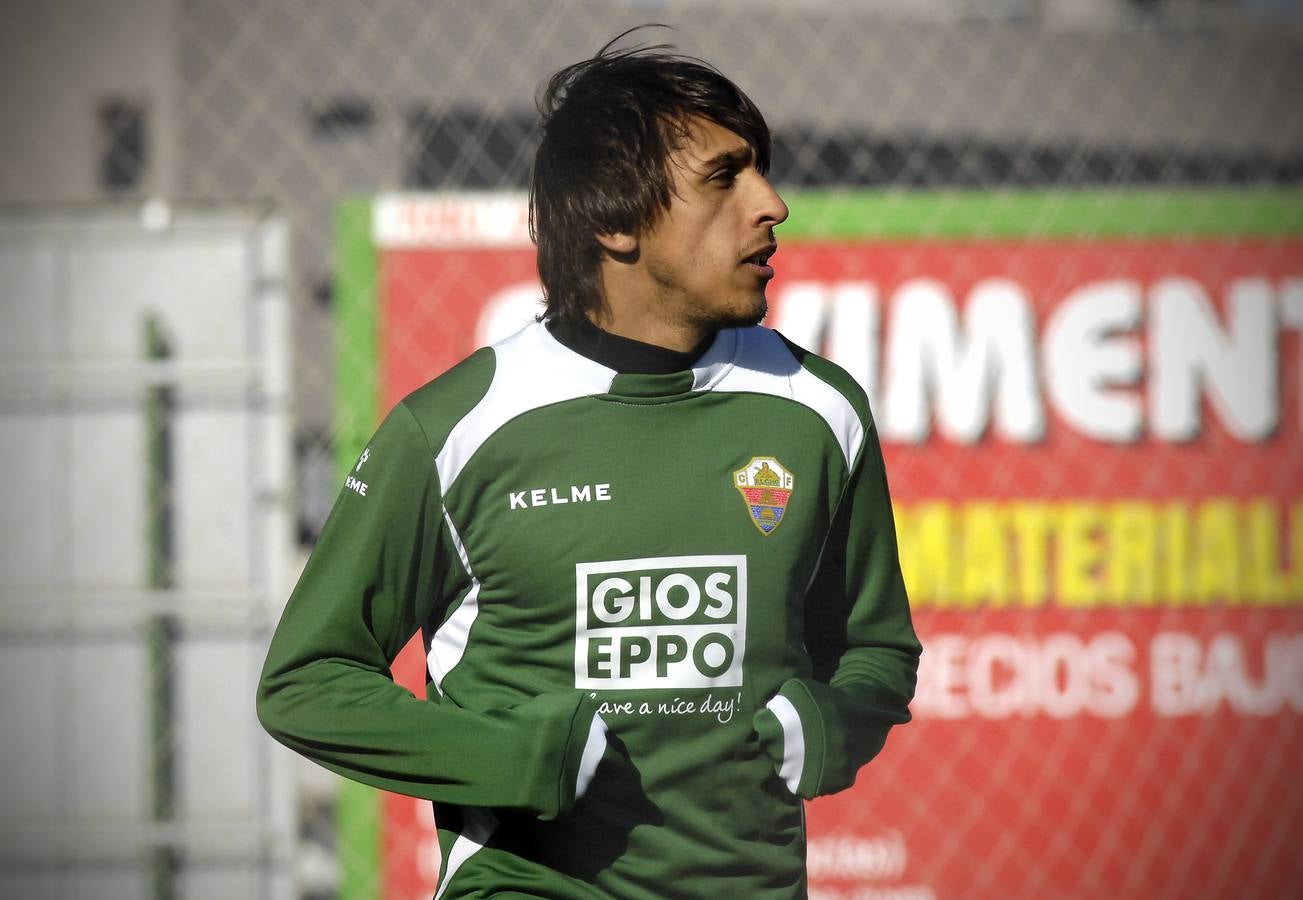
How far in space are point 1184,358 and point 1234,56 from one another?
4421 millimetres

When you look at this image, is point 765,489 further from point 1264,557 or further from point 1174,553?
point 1264,557

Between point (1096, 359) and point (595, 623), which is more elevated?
point (1096, 359)

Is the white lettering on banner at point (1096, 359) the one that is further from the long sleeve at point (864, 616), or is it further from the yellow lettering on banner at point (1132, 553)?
the long sleeve at point (864, 616)

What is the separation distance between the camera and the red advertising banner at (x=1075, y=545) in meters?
3.59

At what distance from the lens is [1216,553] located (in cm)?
370

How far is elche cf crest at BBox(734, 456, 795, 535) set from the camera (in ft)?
5.72

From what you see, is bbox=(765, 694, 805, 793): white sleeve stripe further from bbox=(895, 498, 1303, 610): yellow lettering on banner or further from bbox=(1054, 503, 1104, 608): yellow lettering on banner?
bbox=(1054, 503, 1104, 608): yellow lettering on banner

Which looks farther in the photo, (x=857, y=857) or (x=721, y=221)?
(x=857, y=857)

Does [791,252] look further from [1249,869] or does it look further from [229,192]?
[229,192]

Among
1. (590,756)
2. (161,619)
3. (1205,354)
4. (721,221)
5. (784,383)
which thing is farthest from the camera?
(1205,354)

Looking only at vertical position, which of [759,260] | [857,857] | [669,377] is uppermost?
[759,260]

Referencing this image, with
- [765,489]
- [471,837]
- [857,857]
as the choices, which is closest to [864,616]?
[765,489]

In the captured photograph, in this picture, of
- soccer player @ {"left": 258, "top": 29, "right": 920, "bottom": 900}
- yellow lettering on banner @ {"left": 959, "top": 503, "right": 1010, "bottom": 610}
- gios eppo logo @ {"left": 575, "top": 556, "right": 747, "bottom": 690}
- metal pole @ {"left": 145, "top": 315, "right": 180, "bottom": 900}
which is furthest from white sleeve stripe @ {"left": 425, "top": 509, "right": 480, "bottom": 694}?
yellow lettering on banner @ {"left": 959, "top": 503, "right": 1010, "bottom": 610}

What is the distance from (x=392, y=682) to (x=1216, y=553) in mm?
2752
